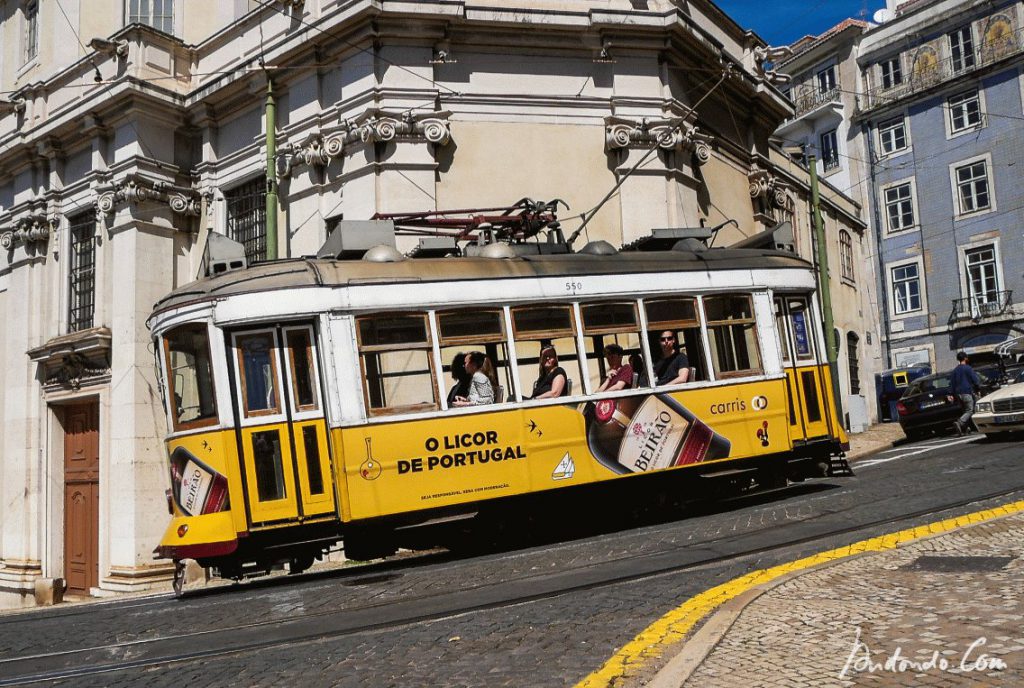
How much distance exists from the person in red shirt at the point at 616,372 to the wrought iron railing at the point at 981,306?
3181cm

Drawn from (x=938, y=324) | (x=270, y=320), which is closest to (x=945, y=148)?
(x=938, y=324)

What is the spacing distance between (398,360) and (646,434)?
9.99ft

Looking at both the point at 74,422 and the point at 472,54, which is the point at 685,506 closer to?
the point at 472,54

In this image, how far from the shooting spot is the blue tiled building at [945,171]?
36.1 m

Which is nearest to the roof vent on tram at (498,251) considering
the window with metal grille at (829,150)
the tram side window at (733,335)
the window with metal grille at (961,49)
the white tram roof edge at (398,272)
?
the white tram roof edge at (398,272)

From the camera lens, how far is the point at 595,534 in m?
10.3

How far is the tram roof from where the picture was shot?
9086mm

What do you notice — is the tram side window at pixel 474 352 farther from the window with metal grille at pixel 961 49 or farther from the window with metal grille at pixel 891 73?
the window with metal grille at pixel 891 73

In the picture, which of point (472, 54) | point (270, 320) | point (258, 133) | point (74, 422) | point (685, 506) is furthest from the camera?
point (74, 422)

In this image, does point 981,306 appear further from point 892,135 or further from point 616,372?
point 616,372

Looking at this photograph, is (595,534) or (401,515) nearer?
(401,515)

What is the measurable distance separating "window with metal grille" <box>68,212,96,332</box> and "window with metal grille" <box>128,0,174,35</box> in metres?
4.75

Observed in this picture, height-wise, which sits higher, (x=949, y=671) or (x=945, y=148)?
(x=945, y=148)

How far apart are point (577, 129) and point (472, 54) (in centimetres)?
242
